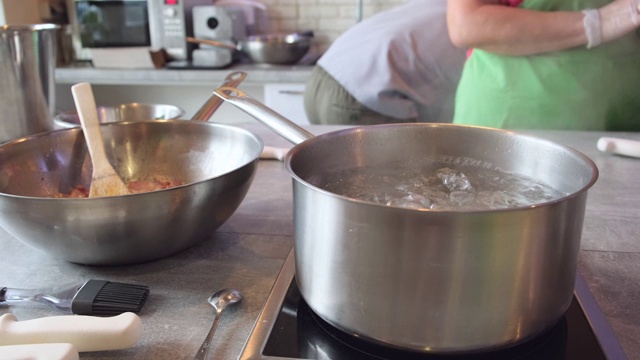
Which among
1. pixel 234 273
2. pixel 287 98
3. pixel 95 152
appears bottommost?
pixel 287 98

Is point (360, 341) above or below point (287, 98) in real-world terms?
above

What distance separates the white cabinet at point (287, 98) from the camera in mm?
2439

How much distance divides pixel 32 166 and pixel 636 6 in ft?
3.84

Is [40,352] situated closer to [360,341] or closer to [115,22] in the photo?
[360,341]

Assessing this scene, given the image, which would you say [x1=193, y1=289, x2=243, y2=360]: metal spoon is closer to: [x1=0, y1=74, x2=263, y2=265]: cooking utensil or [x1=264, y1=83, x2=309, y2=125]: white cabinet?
[x1=0, y1=74, x2=263, y2=265]: cooking utensil

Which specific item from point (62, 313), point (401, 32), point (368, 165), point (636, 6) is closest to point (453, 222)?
point (368, 165)

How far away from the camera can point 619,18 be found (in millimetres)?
1202

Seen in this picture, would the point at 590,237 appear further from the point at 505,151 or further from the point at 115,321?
the point at 115,321

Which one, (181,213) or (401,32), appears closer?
(181,213)

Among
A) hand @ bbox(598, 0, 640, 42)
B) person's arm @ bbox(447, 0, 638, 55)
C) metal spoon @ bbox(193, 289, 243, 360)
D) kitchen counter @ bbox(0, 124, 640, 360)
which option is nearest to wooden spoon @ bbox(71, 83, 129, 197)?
kitchen counter @ bbox(0, 124, 640, 360)

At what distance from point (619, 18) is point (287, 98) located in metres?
1.47

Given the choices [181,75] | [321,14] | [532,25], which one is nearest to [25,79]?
[532,25]

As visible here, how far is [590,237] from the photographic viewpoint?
0.76 m

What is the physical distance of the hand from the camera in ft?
3.92
